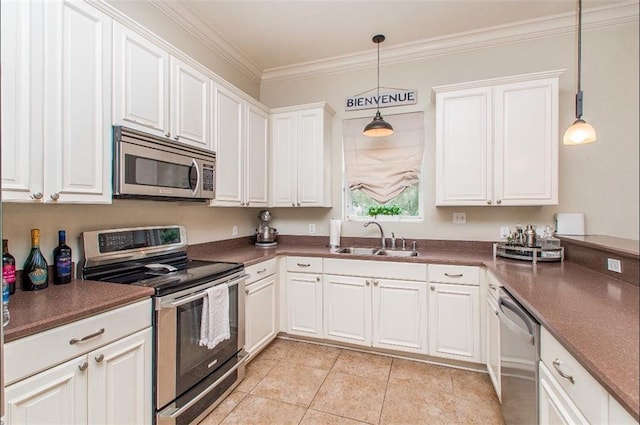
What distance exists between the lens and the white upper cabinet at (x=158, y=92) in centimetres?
177

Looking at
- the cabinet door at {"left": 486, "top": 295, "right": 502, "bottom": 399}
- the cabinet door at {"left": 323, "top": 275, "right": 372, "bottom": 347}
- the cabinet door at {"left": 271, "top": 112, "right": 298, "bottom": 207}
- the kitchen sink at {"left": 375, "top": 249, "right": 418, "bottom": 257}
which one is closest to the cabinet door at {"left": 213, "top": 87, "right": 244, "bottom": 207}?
the cabinet door at {"left": 271, "top": 112, "right": 298, "bottom": 207}

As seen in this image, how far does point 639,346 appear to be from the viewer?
3.12ft

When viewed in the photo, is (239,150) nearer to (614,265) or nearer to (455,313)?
(455,313)

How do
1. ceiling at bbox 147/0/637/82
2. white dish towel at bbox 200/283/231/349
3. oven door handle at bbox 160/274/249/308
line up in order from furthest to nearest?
ceiling at bbox 147/0/637/82
white dish towel at bbox 200/283/231/349
oven door handle at bbox 160/274/249/308

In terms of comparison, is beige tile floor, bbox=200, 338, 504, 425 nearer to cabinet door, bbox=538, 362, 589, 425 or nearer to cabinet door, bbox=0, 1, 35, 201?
cabinet door, bbox=538, 362, 589, 425

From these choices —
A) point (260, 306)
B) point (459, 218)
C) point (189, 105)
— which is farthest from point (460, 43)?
point (260, 306)

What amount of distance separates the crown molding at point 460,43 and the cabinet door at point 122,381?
301cm

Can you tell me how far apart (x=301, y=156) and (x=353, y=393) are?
216cm

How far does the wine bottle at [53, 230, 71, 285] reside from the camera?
1653 mm

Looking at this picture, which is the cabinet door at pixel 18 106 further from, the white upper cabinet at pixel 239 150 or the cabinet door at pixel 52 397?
the white upper cabinet at pixel 239 150

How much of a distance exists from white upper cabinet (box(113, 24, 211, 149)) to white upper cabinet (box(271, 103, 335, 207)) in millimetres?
971

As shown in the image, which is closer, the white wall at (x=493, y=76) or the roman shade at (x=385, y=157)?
the white wall at (x=493, y=76)

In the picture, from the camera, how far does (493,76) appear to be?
2.92 m

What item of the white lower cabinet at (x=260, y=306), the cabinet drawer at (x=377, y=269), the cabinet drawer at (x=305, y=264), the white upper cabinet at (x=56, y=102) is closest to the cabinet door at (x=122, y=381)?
the white upper cabinet at (x=56, y=102)
